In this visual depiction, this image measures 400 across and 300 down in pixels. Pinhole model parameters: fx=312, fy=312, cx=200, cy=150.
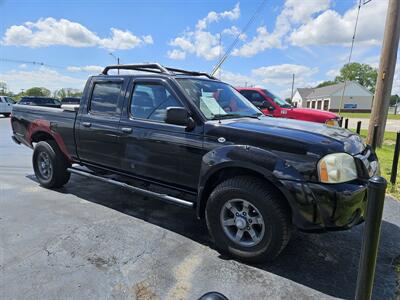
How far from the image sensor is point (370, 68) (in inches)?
3652

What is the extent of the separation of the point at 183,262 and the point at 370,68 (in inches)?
4180

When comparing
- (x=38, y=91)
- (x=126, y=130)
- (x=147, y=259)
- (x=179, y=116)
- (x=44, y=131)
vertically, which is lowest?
(x=147, y=259)

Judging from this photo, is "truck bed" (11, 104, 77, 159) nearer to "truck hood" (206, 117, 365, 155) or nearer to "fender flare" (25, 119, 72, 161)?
"fender flare" (25, 119, 72, 161)

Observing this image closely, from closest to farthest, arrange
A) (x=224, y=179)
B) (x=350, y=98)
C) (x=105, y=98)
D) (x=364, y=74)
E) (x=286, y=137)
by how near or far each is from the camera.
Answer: (x=286, y=137) < (x=224, y=179) < (x=105, y=98) < (x=350, y=98) < (x=364, y=74)

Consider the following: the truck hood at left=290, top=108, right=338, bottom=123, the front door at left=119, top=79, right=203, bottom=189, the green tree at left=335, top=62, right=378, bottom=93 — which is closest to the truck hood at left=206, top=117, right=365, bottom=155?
the front door at left=119, top=79, right=203, bottom=189

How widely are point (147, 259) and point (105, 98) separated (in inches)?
94.5

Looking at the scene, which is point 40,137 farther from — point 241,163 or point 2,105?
point 2,105

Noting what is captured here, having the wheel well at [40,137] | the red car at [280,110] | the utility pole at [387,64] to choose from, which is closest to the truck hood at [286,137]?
the wheel well at [40,137]

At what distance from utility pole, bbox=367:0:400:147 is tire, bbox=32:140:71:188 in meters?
7.90

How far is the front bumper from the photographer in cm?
263

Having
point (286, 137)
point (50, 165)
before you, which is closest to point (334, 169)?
point (286, 137)

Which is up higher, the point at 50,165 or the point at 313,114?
the point at 313,114

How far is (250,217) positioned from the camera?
10.1ft

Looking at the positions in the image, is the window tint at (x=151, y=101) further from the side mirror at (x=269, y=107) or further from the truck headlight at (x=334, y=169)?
the side mirror at (x=269, y=107)
